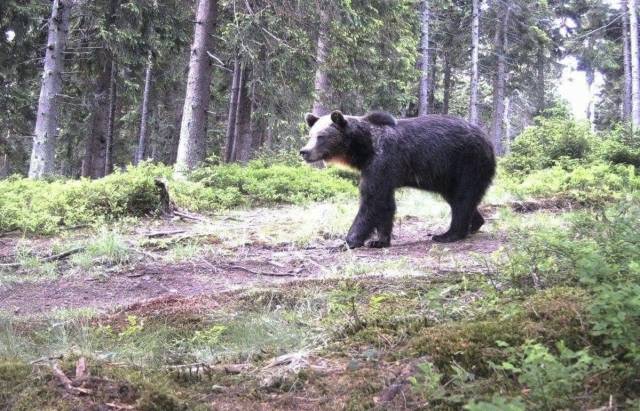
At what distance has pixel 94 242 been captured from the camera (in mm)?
8133

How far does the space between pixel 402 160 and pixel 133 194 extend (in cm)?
586

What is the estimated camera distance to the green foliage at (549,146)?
17859 mm

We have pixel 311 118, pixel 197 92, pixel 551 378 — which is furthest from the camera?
pixel 197 92

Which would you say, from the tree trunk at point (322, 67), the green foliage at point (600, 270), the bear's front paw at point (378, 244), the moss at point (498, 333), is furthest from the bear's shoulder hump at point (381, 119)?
the tree trunk at point (322, 67)

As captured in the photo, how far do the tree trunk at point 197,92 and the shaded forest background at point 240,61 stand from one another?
4cm

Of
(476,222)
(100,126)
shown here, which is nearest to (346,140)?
(476,222)

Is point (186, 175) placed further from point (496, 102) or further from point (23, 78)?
point (496, 102)

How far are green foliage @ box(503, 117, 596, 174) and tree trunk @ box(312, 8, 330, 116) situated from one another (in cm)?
657

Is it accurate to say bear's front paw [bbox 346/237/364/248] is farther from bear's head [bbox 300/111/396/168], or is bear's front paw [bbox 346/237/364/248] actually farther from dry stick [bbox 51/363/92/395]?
dry stick [bbox 51/363/92/395]

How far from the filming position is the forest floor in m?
2.70

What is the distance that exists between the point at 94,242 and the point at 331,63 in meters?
11.8

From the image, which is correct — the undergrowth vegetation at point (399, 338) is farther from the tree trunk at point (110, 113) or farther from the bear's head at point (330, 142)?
the tree trunk at point (110, 113)

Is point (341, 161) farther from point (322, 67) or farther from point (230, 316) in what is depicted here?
point (322, 67)

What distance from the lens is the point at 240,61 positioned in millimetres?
17875
